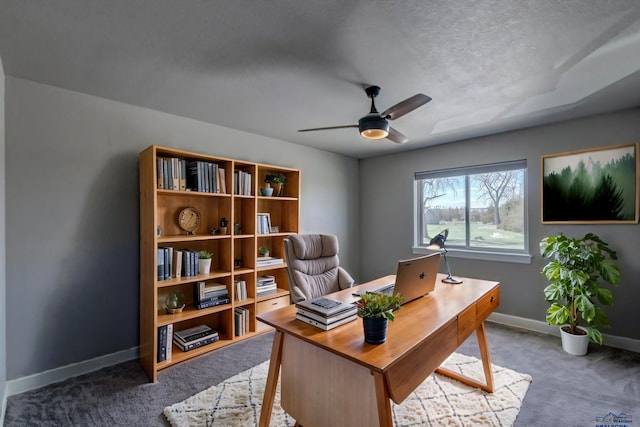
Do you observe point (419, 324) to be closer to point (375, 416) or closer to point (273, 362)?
point (375, 416)

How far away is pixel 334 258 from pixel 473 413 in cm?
156

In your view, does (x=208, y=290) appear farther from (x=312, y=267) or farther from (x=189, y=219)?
(x=312, y=267)

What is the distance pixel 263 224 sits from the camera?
130 inches

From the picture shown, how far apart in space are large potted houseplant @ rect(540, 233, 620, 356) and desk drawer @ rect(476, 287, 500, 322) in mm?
1009

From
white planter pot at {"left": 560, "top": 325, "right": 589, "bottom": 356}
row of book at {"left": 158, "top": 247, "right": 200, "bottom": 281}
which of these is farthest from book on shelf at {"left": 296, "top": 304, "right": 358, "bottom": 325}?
white planter pot at {"left": 560, "top": 325, "right": 589, "bottom": 356}

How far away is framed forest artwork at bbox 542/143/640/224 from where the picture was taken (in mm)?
2686

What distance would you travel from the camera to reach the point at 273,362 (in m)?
1.57

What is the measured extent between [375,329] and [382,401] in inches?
10.2

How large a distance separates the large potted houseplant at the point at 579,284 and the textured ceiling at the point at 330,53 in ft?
4.19

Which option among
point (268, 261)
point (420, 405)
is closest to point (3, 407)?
point (268, 261)

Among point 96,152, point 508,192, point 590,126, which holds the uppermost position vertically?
point 590,126

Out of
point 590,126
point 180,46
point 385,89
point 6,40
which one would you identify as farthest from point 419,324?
point 590,126

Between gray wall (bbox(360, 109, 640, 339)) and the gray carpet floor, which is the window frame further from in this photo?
the gray carpet floor

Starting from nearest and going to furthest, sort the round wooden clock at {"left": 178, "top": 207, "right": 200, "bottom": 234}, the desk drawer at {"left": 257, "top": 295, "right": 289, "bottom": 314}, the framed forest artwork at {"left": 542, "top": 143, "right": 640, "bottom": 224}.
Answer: the framed forest artwork at {"left": 542, "top": 143, "right": 640, "bottom": 224}, the round wooden clock at {"left": 178, "top": 207, "right": 200, "bottom": 234}, the desk drawer at {"left": 257, "top": 295, "right": 289, "bottom": 314}
